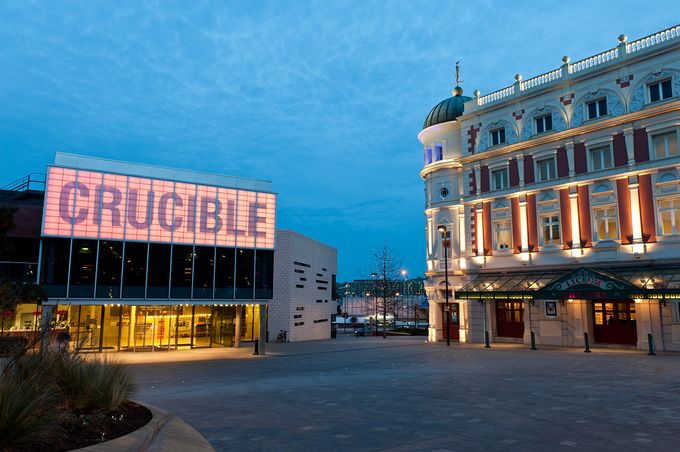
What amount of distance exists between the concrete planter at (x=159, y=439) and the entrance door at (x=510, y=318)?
29698 millimetres

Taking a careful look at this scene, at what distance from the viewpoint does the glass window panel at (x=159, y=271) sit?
98.2 feet

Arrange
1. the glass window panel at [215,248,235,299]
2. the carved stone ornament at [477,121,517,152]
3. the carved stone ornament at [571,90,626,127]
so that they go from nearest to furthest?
the carved stone ornament at [571,90,626,127] → the glass window panel at [215,248,235,299] → the carved stone ornament at [477,121,517,152]

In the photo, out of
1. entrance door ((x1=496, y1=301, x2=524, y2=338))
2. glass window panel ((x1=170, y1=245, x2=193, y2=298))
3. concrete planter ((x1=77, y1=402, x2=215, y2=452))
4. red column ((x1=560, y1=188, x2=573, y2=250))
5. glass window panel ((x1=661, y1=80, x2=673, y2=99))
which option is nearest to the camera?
concrete planter ((x1=77, y1=402, x2=215, y2=452))

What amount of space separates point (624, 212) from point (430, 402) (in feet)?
75.3

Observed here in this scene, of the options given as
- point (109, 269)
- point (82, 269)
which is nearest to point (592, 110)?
point (109, 269)

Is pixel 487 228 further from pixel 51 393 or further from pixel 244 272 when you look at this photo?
pixel 51 393

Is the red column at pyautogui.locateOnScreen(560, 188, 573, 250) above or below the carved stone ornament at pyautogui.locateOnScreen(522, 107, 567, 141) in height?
below

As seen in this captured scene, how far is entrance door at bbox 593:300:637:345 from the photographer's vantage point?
2981cm

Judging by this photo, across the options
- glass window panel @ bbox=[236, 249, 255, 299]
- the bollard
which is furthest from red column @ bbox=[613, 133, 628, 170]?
glass window panel @ bbox=[236, 249, 255, 299]

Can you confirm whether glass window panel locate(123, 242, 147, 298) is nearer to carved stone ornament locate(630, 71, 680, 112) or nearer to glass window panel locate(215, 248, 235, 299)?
glass window panel locate(215, 248, 235, 299)

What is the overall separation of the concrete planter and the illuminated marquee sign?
71.4 ft

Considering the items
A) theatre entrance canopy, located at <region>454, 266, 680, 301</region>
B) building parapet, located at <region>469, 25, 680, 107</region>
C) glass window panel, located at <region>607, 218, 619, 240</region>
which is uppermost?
building parapet, located at <region>469, 25, 680, 107</region>

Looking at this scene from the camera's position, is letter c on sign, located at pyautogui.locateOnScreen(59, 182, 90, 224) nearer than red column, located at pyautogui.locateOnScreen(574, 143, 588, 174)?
Yes

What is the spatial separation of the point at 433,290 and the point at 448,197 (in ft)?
24.3
